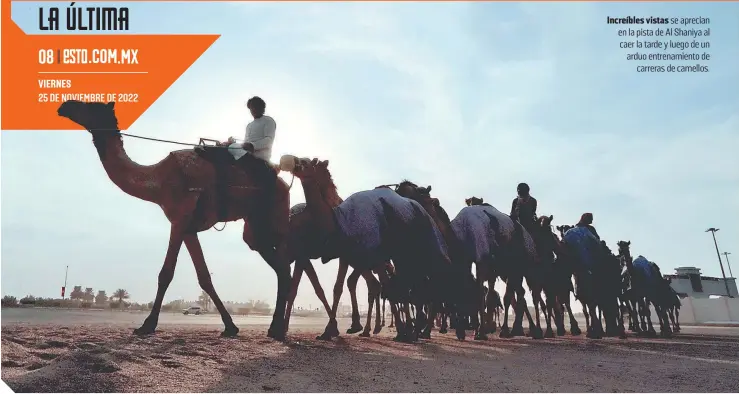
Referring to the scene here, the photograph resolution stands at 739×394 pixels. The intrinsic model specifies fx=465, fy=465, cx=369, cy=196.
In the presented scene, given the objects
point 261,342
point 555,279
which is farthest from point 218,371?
point 555,279

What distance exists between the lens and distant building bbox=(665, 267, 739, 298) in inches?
1645

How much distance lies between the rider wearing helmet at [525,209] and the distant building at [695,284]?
36051 mm

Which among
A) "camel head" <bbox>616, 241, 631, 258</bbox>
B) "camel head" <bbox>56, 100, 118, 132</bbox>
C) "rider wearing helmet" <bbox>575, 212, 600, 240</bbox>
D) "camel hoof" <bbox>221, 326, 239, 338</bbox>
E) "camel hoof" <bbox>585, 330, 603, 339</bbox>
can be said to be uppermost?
"camel head" <bbox>56, 100, 118, 132</bbox>

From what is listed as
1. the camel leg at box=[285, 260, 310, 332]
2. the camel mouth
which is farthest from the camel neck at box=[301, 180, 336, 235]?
the camel leg at box=[285, 260, 310, 332]

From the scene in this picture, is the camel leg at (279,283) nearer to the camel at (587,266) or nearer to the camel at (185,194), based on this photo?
the camel at (185,194)

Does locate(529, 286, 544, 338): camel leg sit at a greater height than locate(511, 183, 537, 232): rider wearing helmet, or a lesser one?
lesser

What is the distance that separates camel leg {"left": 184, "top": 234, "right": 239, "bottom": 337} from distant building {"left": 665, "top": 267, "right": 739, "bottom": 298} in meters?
43.2

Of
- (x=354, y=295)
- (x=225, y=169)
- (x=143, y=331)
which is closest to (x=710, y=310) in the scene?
(x=354, y=295)

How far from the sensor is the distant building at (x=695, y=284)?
4178 centimetres

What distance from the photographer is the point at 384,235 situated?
782 centimetres

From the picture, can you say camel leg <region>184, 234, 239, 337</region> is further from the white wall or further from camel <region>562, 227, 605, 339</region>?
the white wall

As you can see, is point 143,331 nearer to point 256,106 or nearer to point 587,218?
point 256,106

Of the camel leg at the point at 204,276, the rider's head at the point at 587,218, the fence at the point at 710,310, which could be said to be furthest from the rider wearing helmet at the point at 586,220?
the fence at the point at 710,310

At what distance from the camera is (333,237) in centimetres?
723
